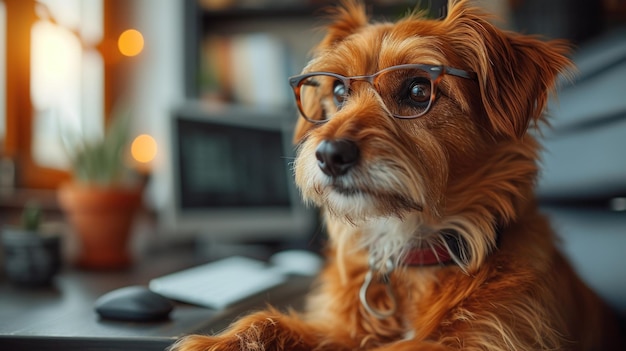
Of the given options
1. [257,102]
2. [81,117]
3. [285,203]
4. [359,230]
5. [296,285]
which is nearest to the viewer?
[359,230]

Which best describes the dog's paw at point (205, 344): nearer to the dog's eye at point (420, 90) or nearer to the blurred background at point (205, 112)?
the dog's eye at point (420, 90)

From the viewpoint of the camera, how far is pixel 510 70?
962 millimetres

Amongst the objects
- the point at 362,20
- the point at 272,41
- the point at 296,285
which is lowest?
the point at 296,285

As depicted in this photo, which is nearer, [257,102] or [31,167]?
[31,167]

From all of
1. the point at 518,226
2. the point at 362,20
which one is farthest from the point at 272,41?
the point at 518,226

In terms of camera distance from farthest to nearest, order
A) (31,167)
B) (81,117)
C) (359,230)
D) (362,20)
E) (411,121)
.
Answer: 1. (81,117)
2. (31,167)
3. (362,20)
4. (359,230)
5. (411,121)

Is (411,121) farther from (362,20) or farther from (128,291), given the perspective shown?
(128,291)

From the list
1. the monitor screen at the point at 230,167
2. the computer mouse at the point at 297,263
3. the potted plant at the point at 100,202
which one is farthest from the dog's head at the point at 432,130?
the monitor screen at the point at 230,167

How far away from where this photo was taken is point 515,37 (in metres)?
1.02

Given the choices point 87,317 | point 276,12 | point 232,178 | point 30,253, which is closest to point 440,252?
point 87,317

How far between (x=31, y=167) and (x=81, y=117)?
22.7 inches

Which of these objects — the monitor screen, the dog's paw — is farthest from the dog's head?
the monitor screen

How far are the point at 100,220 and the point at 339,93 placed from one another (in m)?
0.99

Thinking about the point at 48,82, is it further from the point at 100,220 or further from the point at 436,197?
the point at 436,197
